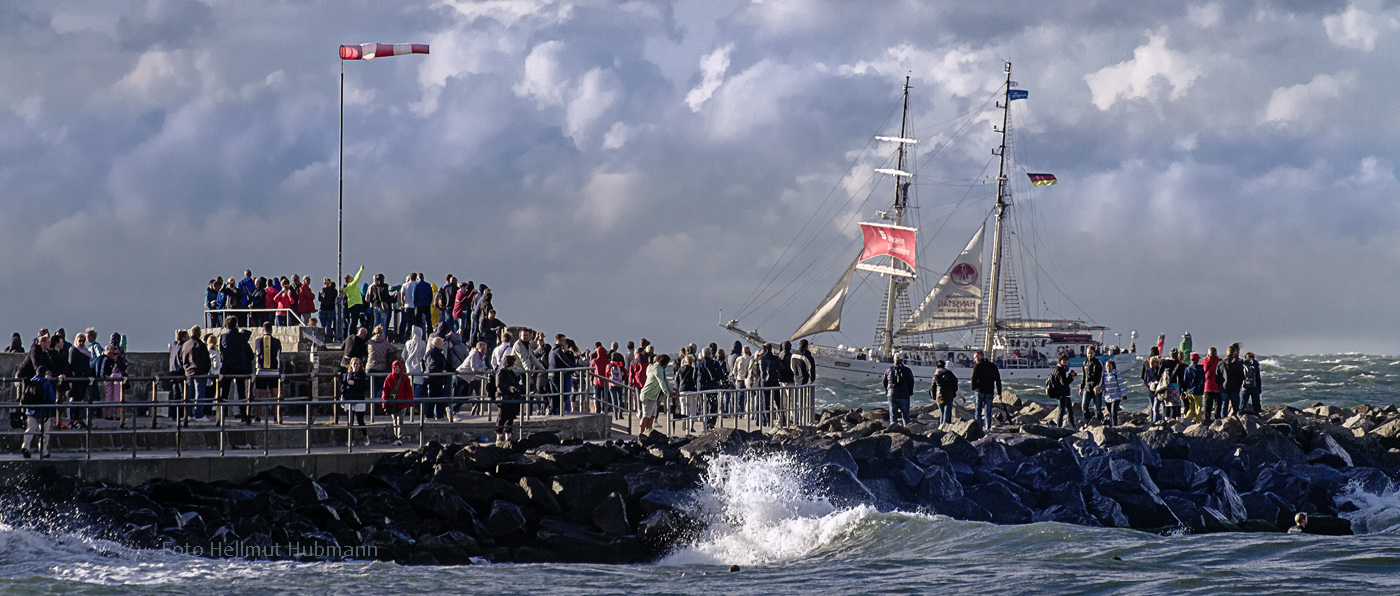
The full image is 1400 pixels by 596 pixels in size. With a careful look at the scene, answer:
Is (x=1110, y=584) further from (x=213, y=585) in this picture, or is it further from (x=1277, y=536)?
(x=213, y=585)

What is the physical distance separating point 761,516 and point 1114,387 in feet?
38.4

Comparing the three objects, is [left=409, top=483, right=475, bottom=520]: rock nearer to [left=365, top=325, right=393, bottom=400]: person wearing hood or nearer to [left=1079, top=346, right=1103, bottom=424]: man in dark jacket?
[left=365, top=325, right=393, bottom=400]: person wearing hood

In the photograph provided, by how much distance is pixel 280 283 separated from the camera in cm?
2894

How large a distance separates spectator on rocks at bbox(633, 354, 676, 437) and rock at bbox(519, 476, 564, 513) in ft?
14.4

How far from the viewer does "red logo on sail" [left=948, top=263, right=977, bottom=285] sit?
88312mm

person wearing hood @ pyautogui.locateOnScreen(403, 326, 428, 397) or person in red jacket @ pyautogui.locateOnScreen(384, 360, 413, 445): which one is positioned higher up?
person wearing hood @ pyautogui.locateOnScreen(403, 326, 428, 397)

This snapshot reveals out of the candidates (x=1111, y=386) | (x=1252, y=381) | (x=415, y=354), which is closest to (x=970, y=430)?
(x=1111, y=386)

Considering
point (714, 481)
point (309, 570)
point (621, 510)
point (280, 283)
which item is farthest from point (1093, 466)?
point (280, 283)

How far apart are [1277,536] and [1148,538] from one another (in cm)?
154

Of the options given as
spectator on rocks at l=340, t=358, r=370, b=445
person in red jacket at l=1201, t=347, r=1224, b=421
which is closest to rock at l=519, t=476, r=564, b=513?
spectator on rocks at l=340, t=358, r=370, b=445

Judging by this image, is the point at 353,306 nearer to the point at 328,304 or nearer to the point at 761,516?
the point at 328,304

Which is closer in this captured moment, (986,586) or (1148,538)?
(986,586)

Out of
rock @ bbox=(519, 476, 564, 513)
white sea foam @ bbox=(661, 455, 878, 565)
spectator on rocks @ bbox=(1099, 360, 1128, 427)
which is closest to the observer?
white sea foam @ bbox=(661, 455, 878, 565)

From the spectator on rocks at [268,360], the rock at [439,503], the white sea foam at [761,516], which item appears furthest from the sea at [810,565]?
the spectator on rocks at [268,360]
